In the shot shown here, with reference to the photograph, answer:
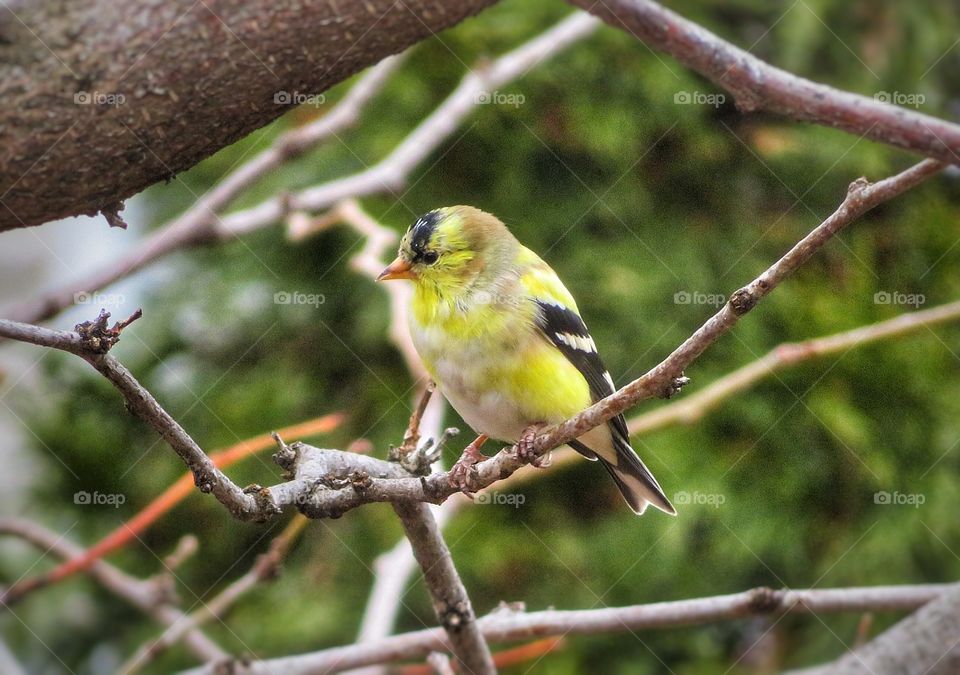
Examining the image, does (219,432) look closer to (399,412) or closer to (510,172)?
(399,412)

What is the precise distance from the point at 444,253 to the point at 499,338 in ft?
0.75

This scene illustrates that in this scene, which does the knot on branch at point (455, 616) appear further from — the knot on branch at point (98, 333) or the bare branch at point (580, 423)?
the knot on branch at point (98, 333)

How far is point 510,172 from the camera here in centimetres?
299

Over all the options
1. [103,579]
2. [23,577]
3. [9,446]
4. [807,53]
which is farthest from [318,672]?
[807,53]

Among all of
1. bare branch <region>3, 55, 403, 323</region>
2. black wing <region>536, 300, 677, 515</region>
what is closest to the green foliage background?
bare branch <region>3, 55, 403, 323</region>

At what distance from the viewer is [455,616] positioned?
5.38 feet

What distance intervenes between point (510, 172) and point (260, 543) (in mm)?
1390

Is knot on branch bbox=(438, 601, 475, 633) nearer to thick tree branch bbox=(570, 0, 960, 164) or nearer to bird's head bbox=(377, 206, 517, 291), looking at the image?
bird's head bbox=(377, 206, 517, 291)

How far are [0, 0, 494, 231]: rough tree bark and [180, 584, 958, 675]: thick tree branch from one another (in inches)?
37.8

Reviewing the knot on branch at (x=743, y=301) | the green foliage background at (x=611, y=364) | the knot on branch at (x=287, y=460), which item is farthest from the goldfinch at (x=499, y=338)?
the knot on branch at (x=743, y=301)

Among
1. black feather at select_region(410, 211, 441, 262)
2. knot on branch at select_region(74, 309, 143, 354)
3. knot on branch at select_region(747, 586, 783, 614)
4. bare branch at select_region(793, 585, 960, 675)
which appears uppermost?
black feather at select_region(410, 211, 441, 262)

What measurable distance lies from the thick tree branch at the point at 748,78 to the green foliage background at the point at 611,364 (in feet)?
4.76

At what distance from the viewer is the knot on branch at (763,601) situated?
1683 millimetres

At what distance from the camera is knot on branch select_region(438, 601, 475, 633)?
1.63 m
